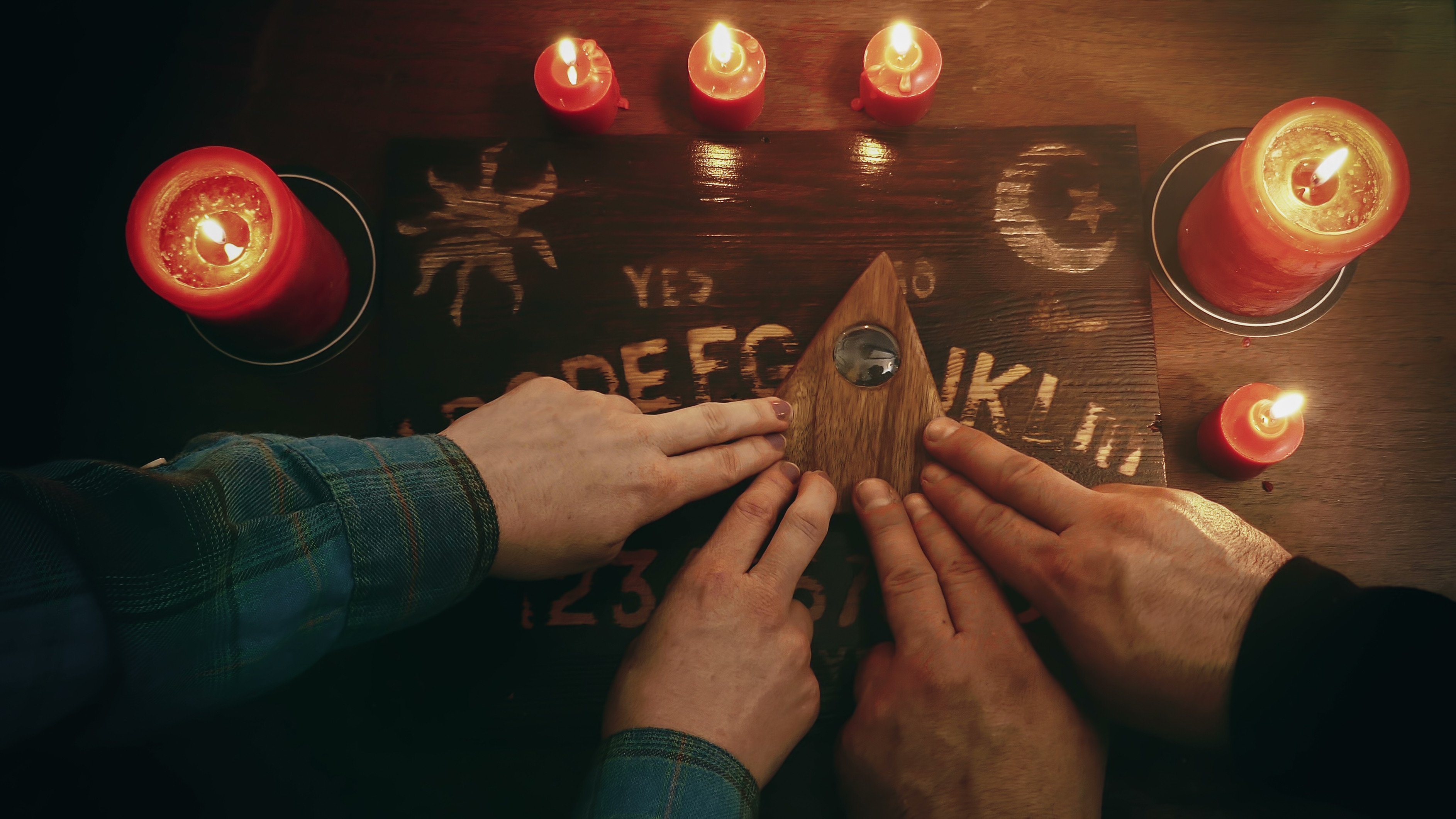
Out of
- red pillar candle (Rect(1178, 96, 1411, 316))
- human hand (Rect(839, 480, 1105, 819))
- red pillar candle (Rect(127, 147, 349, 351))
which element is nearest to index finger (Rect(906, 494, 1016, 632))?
human hand (Rect(839, 480, 1105, 819))

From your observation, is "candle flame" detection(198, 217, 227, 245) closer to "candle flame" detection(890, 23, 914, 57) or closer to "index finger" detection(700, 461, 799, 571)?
"index finger" detection(700, 461, 799, 571)

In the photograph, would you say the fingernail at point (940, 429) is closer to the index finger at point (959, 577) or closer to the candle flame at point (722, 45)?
the index finger at point (959, 577)

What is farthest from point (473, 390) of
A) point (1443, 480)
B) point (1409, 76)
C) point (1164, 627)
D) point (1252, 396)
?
point (1409, 76)

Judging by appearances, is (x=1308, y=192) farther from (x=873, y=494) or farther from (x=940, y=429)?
(x=873, y=494)

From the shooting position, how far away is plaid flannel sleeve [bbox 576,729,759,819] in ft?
2.31

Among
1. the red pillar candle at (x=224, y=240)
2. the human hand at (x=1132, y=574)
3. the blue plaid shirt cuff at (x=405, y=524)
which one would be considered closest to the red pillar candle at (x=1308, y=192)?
the human hand at (x=1132, y=574)

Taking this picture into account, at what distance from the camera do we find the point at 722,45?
95cm

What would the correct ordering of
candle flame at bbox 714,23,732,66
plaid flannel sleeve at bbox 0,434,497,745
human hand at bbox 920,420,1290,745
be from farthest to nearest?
1. candle flame at bbox 714,23,732,66
2. human hand at bbox 920,420,1290,745
3. plaid flannel sleeve at bbox 0,434,497,745

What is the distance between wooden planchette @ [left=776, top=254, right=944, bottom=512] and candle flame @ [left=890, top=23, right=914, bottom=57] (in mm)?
354

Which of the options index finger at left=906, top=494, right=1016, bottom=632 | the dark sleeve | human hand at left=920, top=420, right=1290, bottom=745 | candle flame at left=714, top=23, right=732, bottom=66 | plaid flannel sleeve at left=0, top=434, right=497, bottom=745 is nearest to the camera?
plaid flannel sleeve at left=0, top=434, right=497, bottom=745

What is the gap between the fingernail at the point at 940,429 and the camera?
897 millimetres

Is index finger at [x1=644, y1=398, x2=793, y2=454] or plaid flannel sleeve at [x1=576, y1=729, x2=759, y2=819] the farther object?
index finger at [x1=644, y1=398, x2=793, y2=454]

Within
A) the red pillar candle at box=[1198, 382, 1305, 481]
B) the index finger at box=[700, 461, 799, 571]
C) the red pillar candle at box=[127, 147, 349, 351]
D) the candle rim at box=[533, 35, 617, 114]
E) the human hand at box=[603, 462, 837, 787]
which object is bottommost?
the human hand at box=[603, 462, 837, 787]

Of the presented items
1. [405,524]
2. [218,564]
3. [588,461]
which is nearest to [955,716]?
[588,461]
